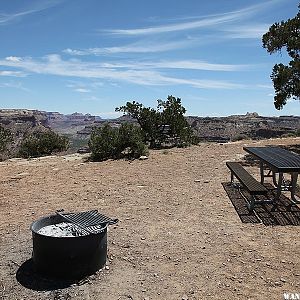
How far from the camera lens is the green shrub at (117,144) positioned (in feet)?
42.3

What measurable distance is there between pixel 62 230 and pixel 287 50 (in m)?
11.3

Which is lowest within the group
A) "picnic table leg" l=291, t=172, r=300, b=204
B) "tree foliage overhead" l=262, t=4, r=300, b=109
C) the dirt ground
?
the dirt ground

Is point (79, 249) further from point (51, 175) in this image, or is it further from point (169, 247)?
point (51, 175)

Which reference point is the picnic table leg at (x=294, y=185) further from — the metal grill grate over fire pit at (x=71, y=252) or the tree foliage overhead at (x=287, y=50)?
the tree foliage overhead at (x=287, y=50)

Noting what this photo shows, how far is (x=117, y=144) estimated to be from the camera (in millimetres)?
13023

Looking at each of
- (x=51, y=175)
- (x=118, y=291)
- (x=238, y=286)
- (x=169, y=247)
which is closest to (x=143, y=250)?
(x=169, y=247)

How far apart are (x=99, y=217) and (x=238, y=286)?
1912mm

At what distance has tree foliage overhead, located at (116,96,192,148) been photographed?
15945 mm

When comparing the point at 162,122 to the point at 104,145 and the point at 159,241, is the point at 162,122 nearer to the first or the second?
the point at 104,145

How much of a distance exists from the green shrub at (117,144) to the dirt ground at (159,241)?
3.27m

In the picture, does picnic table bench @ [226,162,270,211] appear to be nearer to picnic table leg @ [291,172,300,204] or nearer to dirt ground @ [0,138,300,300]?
dirt ground @ [0,138,300,300]

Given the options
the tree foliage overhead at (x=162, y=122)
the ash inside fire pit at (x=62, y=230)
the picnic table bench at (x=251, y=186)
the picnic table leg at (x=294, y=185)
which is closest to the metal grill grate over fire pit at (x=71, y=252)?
the ash inside fire pit at (x=62, y=230)

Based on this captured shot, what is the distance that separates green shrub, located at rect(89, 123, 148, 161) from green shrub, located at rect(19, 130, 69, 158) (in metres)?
5.30

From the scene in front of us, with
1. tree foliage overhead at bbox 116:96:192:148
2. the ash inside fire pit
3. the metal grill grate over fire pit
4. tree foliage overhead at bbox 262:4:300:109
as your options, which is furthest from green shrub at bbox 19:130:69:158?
the metal grill grate over fire pit
